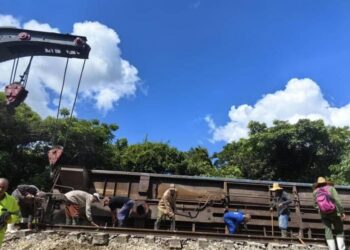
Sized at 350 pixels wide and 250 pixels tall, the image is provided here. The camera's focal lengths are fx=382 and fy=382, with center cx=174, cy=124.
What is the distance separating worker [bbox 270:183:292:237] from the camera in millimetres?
9718

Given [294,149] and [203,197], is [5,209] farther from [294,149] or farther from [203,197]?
[294,149]

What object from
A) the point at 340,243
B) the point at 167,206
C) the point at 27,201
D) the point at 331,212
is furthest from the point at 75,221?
the point at 340,243

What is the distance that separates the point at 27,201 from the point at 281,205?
6.40 m

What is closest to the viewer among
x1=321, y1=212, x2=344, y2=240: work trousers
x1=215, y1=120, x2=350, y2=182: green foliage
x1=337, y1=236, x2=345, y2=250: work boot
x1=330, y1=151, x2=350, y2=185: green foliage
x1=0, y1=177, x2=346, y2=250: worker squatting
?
x1=337, y1=236, x2=345, y2=250: work boot

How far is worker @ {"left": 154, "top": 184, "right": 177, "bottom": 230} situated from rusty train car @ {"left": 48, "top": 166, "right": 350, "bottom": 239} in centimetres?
59

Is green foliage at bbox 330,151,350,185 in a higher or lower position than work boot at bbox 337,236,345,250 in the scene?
higher

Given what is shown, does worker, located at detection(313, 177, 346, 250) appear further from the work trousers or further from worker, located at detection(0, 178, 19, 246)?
worker, located at detection(0, 178, 19, 246)

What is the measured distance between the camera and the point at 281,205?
993 cm

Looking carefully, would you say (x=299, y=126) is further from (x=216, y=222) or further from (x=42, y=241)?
(x=42, y=241)

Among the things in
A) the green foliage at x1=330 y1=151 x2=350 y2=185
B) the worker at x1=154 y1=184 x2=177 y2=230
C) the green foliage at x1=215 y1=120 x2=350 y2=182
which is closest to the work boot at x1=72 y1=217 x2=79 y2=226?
the worker at x1=154 y1=184 x2=177 y2=230

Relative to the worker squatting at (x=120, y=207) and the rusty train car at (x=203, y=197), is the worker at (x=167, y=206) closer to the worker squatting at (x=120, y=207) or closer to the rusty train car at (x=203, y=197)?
the worker squatting at (x=120, y=207)

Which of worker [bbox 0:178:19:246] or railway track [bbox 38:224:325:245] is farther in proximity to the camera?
railway track [bbox 38:224:325:245]

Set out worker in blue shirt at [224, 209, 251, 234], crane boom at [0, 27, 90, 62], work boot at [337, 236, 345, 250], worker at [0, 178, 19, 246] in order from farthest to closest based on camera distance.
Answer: crane boom at [0, 27, 90, 62]
worker in blue shirt at [224, 209, 251, 234]
work boot at [337, 236, 345, 250]
worker at [0, 178, 19, 246]

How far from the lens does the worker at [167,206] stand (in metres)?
10.2
